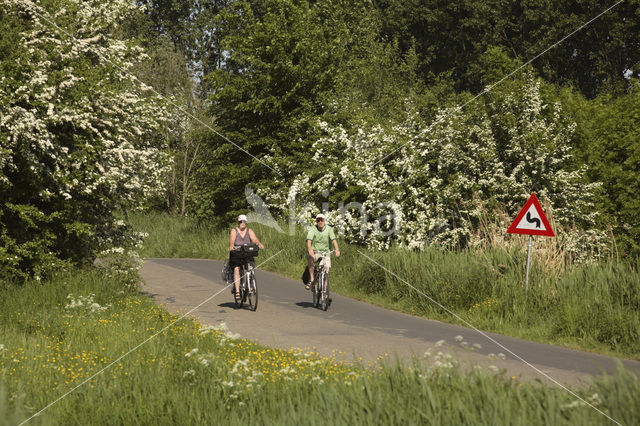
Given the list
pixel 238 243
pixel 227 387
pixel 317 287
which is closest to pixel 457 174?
pixel 317 287

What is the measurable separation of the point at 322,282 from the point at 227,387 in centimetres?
753

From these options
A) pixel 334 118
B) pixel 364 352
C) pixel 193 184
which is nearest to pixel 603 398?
pixel 364 352

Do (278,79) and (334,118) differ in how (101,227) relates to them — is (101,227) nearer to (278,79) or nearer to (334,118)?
(334,118)

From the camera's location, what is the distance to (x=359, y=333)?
1160 cm

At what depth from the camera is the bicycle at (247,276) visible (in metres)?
14.2

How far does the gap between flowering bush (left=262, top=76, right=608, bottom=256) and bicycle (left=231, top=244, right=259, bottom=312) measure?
5.88 m

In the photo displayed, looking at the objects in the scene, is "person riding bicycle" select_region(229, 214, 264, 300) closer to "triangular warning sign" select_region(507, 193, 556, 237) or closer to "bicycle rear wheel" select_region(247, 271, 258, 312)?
"bicycle rear wheel" select_region(247, 271, 258, 312)

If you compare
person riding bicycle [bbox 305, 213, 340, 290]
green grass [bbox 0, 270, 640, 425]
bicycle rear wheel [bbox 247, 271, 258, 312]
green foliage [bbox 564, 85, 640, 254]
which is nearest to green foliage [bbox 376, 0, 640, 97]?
green foliage [bbox 564, 85, 640, 254]

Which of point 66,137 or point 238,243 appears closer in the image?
point 66,137

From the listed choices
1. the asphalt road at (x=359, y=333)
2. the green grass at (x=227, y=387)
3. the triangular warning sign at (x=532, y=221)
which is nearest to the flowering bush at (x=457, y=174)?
the asphalt road at (x=359, y=333)

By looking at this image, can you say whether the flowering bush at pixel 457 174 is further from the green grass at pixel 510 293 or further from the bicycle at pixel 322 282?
the bicycle at pixel 322 282

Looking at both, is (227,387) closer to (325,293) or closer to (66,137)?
(325,293)

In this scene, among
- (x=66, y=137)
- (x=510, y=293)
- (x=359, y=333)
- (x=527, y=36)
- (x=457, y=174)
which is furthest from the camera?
(x=527, y=36)

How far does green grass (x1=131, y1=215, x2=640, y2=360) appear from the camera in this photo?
11141 mm
